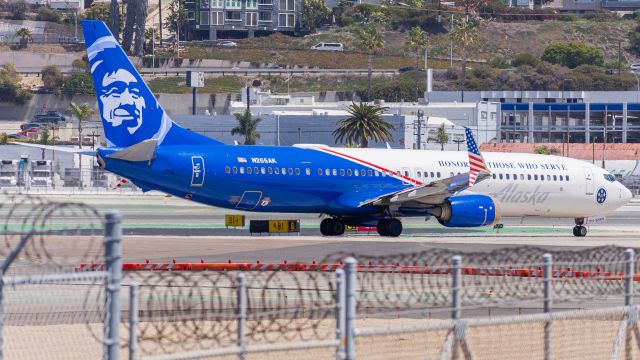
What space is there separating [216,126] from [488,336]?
94168mm

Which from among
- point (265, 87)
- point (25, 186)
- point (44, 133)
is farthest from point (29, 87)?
point (25, 186)

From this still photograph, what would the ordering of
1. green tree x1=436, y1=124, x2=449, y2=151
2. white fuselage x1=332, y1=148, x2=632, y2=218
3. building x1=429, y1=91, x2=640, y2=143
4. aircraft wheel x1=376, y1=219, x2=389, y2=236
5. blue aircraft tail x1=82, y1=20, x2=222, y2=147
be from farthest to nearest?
building x1=429, y1=91, x2=640, y2=143 → green tree x1=436, y1=124, x2=449, y2=151 → white fuselage x1=332, y1=148, x2=632, y2=218 → aircraft wheel x1=376, y1=219, x2=389, y2=236 → blue aircraft tail x1=82, y1=20, x2=222, y2=147

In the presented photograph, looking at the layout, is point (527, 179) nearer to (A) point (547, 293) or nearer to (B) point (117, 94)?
(B) point (117, 94)

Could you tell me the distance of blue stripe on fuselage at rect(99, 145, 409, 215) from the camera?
38.5 m

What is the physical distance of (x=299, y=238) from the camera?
41750mm

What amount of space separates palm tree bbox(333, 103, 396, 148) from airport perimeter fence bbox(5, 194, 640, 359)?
248 ft

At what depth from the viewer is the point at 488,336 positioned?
1866 cm

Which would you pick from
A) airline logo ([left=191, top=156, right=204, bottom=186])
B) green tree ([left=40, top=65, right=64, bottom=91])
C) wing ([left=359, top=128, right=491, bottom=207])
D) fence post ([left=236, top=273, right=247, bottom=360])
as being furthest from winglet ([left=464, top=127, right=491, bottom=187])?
green tree ([left=40, top=65, right=64, bottom=91])

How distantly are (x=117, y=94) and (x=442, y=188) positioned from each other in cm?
1138

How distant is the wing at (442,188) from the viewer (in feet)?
138

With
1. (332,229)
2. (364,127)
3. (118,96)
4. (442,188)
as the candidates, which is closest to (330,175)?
(332,229)

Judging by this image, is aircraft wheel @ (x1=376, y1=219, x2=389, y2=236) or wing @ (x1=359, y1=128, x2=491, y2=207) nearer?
wing @ (x1=359, y1=128, x2=491, y2=207)

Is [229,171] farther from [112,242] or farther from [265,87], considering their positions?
[265,87]

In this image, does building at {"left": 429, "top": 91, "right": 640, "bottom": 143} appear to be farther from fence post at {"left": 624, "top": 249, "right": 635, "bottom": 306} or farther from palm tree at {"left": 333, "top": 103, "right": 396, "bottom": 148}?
fence post at {"left": 624, "top": 249, "right": 635, "bottom": 306}
